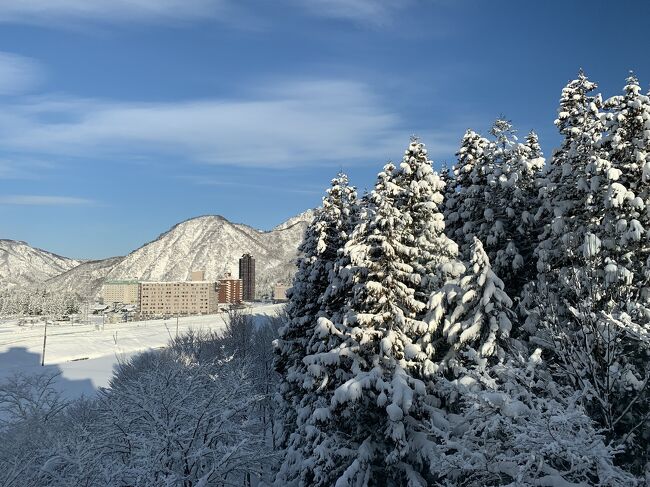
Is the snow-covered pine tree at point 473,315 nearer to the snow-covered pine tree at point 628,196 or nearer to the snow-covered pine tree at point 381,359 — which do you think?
the snow-covered pine tree at point 381,359

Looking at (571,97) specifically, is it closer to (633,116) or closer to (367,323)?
(633,116)

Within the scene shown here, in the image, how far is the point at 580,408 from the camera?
11.5 metres

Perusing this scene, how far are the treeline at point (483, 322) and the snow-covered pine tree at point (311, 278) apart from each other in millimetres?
777

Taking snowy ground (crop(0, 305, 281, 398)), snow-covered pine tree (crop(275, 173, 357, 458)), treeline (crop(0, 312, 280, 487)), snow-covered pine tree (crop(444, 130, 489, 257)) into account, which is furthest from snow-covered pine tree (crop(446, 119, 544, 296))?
snowy ground (crop(0, 305, 281, 398))

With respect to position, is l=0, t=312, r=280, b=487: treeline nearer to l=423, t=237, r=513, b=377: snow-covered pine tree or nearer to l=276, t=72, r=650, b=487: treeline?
l=276, t=72, r=650, b=487: treeline

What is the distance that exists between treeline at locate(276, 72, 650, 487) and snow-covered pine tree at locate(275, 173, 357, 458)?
78 cm

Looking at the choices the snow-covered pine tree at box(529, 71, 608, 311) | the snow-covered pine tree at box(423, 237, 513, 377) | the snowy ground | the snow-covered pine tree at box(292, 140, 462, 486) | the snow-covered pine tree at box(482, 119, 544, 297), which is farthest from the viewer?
the snowy ground

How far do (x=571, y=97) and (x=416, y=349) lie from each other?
16262 mm

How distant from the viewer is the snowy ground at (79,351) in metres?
82.1

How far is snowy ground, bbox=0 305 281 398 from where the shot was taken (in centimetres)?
8209

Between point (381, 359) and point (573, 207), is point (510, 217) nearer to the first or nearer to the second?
point (573, 207)

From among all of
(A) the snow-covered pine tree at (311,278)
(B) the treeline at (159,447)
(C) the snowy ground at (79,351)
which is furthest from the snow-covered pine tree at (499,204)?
(C) the snowy ground at (79,351)

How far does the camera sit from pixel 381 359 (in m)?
18.9

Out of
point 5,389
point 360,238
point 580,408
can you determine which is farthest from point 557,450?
point 5,389
